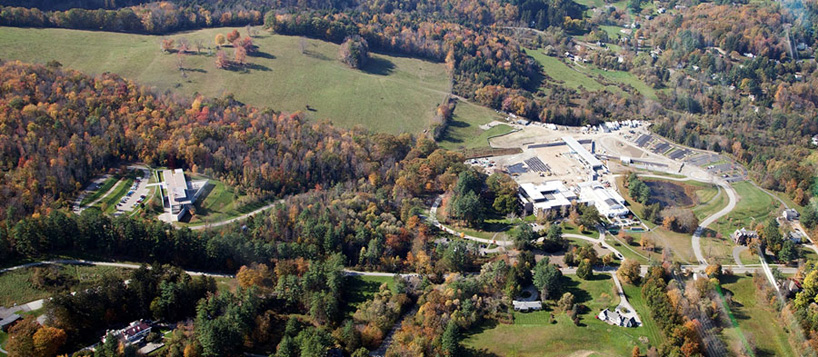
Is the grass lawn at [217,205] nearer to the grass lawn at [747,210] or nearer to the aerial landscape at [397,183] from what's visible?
the aerial landscape at [397,183]

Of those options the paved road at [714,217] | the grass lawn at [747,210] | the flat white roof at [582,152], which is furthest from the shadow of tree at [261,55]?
the grass lawn at [747,210]

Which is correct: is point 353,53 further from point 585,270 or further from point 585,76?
point 585,270

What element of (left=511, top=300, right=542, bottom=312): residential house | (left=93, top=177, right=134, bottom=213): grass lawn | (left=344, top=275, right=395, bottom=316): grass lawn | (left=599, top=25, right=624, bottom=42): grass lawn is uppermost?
(left=599, top=25, right=624, bottom=42): grass lawn

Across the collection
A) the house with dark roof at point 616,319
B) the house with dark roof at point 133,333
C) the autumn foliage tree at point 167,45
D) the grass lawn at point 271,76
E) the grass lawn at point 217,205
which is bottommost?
the house with dark roof at point 133,333

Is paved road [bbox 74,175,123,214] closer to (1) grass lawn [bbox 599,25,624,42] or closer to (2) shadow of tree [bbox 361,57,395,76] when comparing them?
(2) shadow of tree [bbox 361,57,395,76]

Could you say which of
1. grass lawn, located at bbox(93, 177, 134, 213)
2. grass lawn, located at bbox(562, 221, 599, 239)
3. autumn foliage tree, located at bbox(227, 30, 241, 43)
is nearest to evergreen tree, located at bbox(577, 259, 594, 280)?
grass lawn, located at bbox(562, 221, 599, 239)
